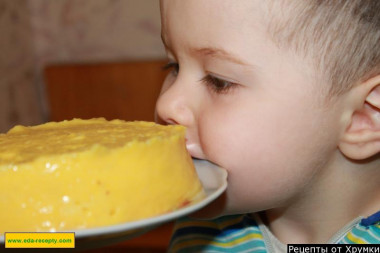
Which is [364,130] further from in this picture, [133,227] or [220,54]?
[133,227]

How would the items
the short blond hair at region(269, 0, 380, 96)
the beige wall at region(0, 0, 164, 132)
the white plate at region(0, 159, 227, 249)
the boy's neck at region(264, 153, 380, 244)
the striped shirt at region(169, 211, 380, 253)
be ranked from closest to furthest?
the white plate at region(0, 159, 227, 249) < the short blond hair at region(269, 0, 380, 96) < the boy's neck at region(264, 153, 380, 244) < the striped shirt at region(169, 211, 380, 253) < the beige wall at region(0, 0, 164, 132)

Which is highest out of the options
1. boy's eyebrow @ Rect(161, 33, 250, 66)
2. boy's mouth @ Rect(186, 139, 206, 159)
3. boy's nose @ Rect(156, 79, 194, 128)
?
boy's eyebrow @ Rect(161, 33, 250, 66)

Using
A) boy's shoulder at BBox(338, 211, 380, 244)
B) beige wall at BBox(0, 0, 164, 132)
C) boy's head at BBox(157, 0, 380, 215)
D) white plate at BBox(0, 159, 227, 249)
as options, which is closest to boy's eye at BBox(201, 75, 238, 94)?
boy's head at BBox(157, 0, 380, 215)

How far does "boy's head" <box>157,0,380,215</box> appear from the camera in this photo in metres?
0.69

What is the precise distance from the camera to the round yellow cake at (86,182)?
53cm

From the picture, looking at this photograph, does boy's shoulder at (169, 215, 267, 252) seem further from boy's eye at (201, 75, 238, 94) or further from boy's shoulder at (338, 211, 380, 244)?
boy's eye at (201, 75, 238, 94)

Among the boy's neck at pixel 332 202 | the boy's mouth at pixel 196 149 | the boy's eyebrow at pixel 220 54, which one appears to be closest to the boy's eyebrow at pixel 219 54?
the boy's eyebrow at pixel 220 54

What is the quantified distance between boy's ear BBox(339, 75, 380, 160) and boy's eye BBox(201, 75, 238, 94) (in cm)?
19

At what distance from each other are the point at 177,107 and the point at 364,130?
29cm

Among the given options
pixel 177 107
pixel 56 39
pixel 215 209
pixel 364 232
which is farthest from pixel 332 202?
pixel 56 39

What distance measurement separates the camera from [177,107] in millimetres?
744

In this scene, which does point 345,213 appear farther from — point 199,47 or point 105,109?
point 105,109

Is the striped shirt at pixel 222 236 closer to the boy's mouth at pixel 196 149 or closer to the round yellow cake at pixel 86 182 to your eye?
the boy's mouth at pixel 196 149

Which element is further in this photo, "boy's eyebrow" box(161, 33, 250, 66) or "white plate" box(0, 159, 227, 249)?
"boy's eyebrow" box(161, 33, 250, 66)
